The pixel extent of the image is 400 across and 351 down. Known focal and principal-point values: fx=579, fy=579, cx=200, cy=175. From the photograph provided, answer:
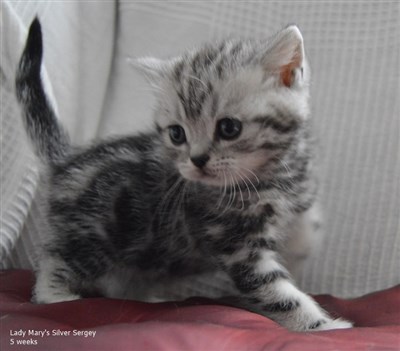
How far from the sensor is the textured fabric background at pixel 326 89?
1260 millimetres

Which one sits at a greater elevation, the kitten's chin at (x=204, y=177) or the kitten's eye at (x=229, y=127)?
the kitten's eye at (x=229, y=127)

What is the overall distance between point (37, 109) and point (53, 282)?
1.13 ft

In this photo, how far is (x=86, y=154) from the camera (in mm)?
1171

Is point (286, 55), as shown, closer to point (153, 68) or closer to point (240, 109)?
point (240, 109)

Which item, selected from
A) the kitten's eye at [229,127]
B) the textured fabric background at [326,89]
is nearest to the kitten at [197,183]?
the kitten's eye at [229,127]

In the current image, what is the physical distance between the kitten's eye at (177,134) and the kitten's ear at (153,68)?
0.32ft

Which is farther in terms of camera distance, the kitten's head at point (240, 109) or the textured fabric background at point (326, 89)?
the textured fabric background at point (326, 89)

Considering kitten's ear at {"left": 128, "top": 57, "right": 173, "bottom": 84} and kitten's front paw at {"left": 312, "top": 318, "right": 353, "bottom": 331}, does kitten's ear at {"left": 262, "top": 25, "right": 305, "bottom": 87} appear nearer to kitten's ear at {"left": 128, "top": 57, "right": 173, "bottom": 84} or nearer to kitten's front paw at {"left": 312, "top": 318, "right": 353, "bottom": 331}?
kitten's ear at {"left": 128, "top": 57, "right": 173, "bottom": 84}

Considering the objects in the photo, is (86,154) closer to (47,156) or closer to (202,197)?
(47,156)

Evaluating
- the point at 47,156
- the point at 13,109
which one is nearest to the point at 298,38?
the point at 47,156

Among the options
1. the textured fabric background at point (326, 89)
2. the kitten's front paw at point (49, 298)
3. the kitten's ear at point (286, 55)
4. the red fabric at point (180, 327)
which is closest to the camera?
the red fabric at point (180, 327)

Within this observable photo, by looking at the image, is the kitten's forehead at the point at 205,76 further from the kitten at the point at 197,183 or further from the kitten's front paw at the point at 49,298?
the kitten's front paw at the point at 49,298

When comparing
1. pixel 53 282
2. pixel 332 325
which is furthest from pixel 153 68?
pixel 332 325

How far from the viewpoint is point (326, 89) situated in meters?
1.33
